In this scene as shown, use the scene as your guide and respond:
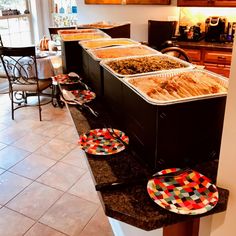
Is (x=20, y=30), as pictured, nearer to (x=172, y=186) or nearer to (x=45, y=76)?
(x=45, y=76)

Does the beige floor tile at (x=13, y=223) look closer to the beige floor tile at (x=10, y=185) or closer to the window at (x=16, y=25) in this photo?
the beige floor tile at (x=10, y=185)

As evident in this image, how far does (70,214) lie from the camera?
2.29m

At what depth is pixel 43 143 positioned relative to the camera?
3393mm

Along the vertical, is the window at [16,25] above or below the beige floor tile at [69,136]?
above

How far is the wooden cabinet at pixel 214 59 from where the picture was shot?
12.1ft

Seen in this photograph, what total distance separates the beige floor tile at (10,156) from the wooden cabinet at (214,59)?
2441 mm

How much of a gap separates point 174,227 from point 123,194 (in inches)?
11.1

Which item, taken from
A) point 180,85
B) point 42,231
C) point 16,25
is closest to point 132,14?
point 16,25

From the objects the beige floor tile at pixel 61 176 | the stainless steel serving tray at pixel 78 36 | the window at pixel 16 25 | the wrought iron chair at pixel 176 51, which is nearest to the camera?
the wrought iron chair at pixel 176 51

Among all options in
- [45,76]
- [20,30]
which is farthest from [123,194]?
[20,30]

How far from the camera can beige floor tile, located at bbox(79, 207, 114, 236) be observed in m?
2.12

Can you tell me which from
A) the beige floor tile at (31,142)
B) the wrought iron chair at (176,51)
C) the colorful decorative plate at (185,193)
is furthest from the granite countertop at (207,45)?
the colorful decorative plate at (185,193)

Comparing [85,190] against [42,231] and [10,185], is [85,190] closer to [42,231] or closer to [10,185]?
[42,231]

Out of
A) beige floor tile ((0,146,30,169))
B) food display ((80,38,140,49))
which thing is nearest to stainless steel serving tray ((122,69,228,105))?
food display ((80,38,140,49))
